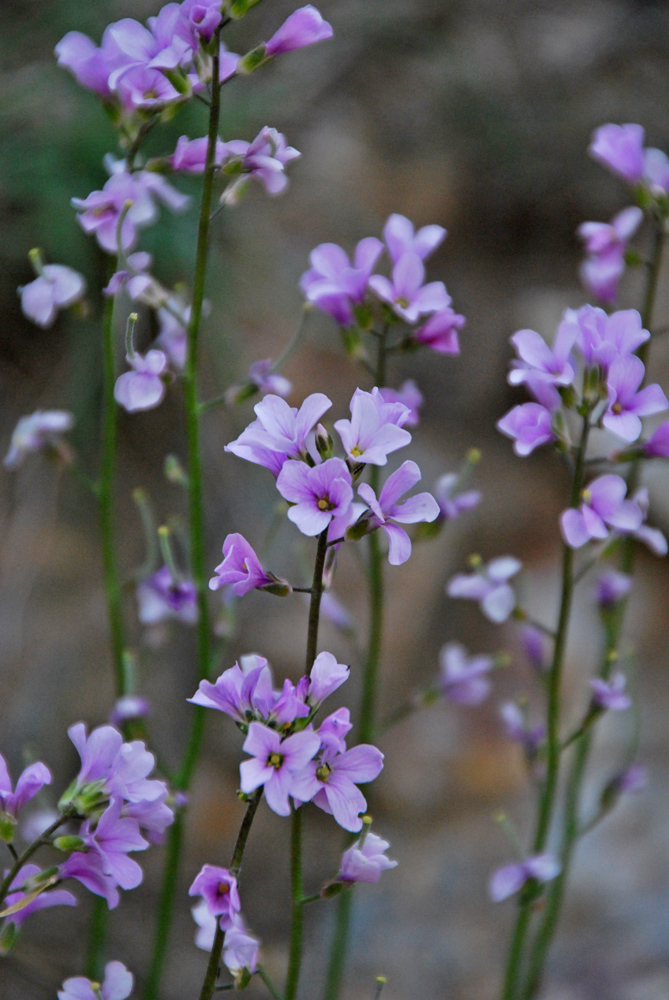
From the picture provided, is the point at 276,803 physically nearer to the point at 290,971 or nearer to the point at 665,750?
the point at 290,971

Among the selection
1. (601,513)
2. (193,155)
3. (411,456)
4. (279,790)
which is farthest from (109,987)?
(411,456)

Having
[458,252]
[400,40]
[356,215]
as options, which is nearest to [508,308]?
[458,252]

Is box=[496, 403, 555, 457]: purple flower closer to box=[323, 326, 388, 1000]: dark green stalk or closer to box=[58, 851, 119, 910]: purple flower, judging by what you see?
box=[323, 326, 388, 1000]: dark green stalk

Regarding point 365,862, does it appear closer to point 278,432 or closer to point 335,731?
point 335,731

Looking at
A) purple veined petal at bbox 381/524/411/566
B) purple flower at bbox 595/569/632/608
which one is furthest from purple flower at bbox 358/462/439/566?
purple flower at bbox 595/569/632/608

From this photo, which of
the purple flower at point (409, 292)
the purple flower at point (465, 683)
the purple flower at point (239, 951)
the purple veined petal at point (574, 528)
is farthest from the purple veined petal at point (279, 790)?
the purple flower at point (465, 683)
